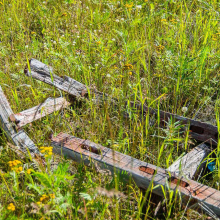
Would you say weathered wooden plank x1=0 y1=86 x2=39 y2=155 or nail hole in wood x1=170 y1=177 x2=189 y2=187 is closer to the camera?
nail hole in wood x1=170 y1=177 x2=189 y2=187

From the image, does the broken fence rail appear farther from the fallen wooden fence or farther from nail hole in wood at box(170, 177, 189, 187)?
nail hole in wood at box(170, 177, 189, 187)

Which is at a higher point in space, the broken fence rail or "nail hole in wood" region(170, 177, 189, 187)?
the broken fence rail

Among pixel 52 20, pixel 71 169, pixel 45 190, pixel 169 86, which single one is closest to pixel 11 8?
pixel 52 20

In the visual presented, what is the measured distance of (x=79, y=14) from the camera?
16.9 feet

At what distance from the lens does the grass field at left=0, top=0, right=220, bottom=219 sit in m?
2.21

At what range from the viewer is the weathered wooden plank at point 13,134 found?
2771mm

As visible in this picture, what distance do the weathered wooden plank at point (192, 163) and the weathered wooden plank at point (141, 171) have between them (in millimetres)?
146

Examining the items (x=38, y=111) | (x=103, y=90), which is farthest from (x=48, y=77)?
(x=103, y=90)

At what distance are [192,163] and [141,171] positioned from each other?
20.3 inches

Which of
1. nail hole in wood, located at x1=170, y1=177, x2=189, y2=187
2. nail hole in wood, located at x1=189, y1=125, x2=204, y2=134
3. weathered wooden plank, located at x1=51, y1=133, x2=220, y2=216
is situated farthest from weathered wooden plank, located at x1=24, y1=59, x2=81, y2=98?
nail hole in wood, located at x1=170, y1=177, x2=189, y2=187

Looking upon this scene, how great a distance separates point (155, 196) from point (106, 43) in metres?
2.73

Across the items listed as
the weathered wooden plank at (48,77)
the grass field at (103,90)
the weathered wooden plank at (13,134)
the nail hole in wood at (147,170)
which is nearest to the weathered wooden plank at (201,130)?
the grass field at (103,90)

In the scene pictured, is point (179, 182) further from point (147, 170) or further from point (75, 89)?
point (75, 89)

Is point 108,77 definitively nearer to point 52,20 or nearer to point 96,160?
point 96,160
